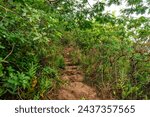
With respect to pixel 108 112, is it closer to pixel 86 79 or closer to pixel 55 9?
pixel 86 79

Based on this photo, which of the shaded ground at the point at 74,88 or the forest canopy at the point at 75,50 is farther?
the shaded ground at the point at 74,88

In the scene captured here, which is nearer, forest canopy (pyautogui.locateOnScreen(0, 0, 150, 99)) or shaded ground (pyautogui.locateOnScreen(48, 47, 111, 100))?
forest canopy (pyautogui.locateOnScreen(0, 0, 150, 99))

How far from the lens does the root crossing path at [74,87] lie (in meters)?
3.62

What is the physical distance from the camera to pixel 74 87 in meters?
3.85

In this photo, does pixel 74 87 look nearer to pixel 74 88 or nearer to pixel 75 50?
pixel 74 88

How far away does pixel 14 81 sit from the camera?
300cm

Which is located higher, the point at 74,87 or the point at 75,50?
the point at 75,50

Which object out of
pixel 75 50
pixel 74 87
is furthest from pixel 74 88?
pixel 75 50

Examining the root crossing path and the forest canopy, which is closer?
the forest canopy

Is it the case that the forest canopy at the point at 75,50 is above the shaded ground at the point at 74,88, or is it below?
above

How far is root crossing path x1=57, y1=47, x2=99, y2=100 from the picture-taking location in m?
3.62

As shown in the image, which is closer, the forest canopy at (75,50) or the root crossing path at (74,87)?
the forest canopy at (75,50)

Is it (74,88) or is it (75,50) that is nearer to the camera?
(74,88)

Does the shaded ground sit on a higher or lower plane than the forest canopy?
lower
